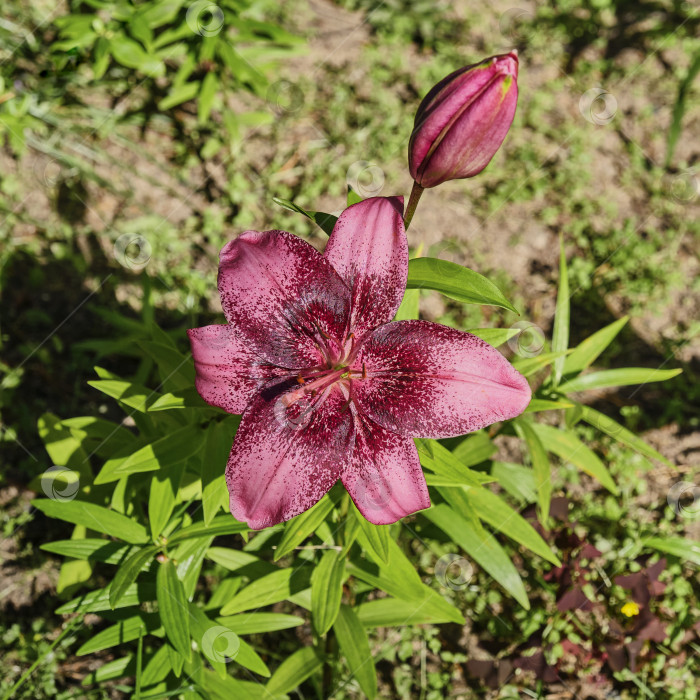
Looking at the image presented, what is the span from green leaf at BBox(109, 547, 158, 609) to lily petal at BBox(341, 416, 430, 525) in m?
0.59

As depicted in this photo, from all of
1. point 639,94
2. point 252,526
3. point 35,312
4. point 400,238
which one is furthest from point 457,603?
point 639,94

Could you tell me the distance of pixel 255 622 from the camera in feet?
5.91

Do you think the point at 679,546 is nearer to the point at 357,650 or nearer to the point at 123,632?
the point at 357,650

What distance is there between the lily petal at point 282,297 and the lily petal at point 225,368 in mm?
21

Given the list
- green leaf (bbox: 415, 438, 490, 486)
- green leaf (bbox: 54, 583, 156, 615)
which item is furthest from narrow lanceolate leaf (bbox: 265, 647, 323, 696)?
green leaf (bbox: 415, 438, 490, 486)

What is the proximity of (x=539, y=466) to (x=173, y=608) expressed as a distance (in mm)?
965

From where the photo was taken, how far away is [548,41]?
3.54 meters

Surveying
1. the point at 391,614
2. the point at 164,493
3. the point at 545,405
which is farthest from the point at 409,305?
the point at 391,614

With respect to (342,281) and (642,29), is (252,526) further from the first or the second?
(642,29)

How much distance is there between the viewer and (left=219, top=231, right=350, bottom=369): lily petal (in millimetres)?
1205

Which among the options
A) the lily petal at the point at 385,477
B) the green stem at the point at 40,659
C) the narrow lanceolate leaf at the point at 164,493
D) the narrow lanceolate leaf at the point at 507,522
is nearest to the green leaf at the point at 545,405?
the narrow lanceolate leaf at the point at 507,522

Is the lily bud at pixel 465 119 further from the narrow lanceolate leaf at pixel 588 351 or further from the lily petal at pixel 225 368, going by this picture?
the narrow lanceolate leaf at pixel 588 351

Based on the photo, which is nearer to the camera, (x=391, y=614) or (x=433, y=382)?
(x=433, y=382)

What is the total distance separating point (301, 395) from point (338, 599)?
68 centimetres
